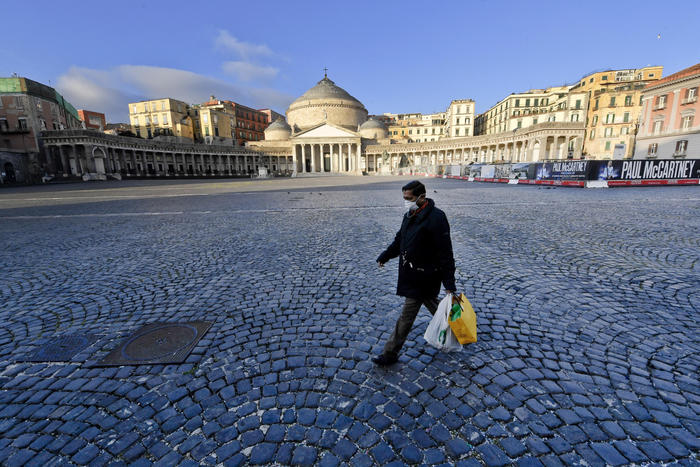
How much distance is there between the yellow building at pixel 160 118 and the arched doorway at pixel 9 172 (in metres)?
26.6

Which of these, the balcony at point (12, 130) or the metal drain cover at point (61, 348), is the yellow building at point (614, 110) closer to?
the metal drain cover at point (61, 348)

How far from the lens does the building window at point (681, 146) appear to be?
103ft

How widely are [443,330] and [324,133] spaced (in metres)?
69.9

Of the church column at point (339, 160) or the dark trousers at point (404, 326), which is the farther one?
the church column at point (339, 160)

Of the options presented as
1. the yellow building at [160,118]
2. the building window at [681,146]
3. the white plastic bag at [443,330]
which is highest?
the yellow building at [160,118]

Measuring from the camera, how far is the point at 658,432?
2.04 meters

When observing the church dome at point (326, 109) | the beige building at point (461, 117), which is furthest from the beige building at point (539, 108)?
the church dome at point (326, 109)

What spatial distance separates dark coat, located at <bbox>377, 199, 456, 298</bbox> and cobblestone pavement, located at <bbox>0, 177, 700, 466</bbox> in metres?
0.70

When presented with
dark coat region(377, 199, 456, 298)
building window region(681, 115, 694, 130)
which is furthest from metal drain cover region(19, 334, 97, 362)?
building window region(681, 115, 694, 130)

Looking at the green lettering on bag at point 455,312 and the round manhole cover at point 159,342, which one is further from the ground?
the green lettering on bag at point 455,312

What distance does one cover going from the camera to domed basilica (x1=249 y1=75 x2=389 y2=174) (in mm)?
68375

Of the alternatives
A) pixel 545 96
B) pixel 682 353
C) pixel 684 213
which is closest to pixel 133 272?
pixel 682 353

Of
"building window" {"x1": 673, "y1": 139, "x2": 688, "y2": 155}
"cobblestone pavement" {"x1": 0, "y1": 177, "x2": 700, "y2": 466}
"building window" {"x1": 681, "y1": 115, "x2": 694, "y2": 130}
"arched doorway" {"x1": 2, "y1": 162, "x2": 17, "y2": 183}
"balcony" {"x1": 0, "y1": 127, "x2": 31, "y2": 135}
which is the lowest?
"cobblestone pavement" {"x1": 0, "y1": 177, "x2": 700, "y2": 466}

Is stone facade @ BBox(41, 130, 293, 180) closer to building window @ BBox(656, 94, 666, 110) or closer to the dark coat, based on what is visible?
the dark coat
